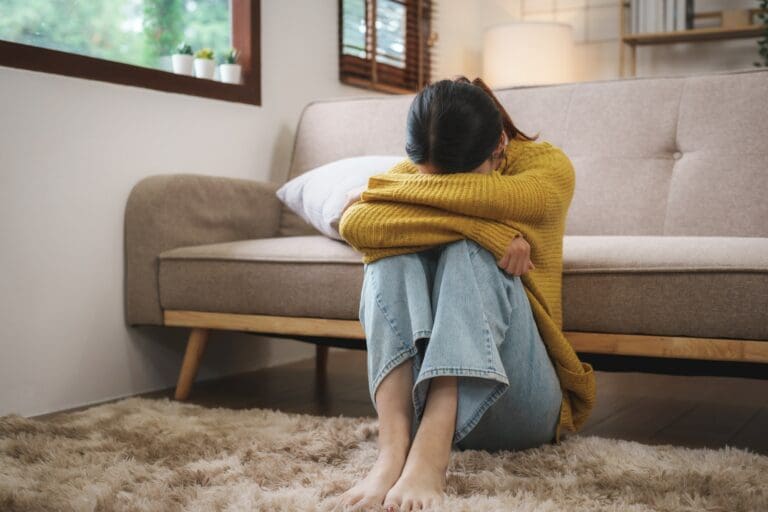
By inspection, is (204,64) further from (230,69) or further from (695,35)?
(695,35)

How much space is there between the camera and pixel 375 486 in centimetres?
115

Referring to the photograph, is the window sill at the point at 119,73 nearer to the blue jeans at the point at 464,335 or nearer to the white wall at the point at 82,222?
the white wall at the point at 82,222

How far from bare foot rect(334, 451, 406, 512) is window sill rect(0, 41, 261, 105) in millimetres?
1236

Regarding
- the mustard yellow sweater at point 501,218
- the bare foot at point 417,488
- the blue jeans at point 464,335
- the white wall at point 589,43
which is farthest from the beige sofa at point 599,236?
the white wall at point 589,43

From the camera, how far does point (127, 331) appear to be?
7.06 feet

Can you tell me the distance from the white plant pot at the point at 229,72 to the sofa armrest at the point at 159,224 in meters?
0.43

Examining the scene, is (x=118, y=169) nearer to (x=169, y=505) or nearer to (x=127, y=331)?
(x=127, y=331)

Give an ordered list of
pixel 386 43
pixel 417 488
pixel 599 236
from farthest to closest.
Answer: pixel 386 43, pixel 599 236, pixel 417 488

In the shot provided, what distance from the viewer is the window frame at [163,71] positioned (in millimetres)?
1885

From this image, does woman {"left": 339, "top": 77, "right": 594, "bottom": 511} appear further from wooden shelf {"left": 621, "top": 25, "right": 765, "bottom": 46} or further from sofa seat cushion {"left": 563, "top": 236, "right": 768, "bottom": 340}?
wooden shelf {"left": 621, "top": 25, "right": 765, "bottom": 46}

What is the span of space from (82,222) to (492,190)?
1131 mm

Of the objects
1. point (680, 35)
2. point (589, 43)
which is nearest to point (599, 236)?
point (680, 35)

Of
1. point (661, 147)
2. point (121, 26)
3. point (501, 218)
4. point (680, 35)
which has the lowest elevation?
point (501, 218)

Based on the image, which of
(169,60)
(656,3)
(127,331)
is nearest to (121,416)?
(127,331)
